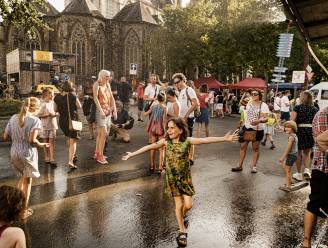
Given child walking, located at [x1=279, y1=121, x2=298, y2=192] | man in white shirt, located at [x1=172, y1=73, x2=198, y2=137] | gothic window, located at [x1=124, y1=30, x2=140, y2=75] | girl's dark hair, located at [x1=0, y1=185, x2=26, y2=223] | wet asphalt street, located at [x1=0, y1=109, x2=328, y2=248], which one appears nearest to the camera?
girl's dark hair, located at [x1=0, y1=185, x2=26, y2=223]

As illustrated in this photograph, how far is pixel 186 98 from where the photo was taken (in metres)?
8.40

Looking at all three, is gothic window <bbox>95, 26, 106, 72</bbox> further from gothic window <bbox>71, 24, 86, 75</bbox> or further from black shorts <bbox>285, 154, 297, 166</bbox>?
black shorts <bbox>285, 154, 297, 166</bbox>

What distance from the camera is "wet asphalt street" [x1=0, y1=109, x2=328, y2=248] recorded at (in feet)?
15.0

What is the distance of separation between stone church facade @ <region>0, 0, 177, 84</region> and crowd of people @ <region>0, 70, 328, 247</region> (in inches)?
1390

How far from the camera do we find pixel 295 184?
23.6ft

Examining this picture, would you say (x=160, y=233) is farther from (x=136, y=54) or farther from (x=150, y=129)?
(x=136, y=54)

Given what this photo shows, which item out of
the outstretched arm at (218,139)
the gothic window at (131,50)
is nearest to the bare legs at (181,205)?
the outstretched arm at (218,139)

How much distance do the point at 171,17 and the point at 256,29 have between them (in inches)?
319

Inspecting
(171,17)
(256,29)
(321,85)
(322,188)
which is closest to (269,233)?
(322,188)

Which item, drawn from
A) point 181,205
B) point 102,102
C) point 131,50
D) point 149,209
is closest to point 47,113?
point 102,102

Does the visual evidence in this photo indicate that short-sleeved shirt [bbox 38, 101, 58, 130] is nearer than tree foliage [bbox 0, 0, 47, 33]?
Yes

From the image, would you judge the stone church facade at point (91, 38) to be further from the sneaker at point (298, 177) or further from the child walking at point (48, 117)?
the sneaker at point (298, 177)

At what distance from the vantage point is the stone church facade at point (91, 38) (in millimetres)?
46438

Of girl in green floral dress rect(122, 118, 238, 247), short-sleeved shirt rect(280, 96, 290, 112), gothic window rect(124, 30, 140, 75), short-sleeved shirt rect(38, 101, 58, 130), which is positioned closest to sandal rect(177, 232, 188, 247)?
girl in green floral dress rect(122, 118, 238, 247)
